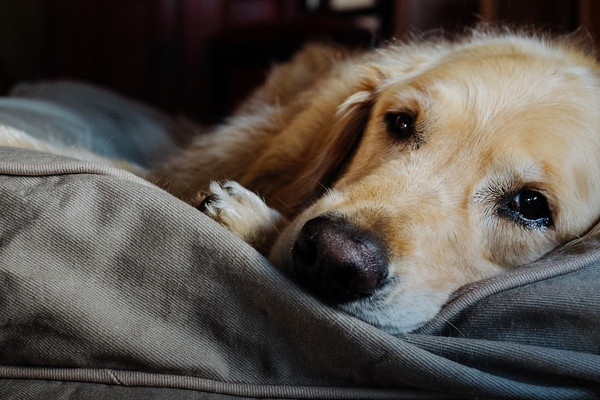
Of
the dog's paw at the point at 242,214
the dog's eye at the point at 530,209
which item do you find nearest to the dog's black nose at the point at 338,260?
the dog's paw at the point at 242,214

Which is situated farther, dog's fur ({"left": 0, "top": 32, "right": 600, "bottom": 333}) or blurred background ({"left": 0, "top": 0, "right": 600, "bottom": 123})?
blurred background ({"left": 0, "top": 0, "right": 600, "bottom": 123})

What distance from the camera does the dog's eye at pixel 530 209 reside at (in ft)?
4.54

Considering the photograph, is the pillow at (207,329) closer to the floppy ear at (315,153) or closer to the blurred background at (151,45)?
the floppy ear at (315,153)

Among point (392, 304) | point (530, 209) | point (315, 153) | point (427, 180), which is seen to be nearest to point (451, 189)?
point (427, 180)

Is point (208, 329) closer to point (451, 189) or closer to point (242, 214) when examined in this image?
point (242, 214)

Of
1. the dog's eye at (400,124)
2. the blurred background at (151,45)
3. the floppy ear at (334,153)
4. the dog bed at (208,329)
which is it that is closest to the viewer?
the dog bed at (208,329)

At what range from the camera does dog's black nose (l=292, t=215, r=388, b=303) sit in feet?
3.40

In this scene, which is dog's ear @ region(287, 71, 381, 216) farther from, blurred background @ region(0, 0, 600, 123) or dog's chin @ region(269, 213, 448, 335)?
blurred background @ region(0, 0, 600, 123)

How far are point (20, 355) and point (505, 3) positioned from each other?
221 cm

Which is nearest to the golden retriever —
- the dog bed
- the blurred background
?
the dog bed

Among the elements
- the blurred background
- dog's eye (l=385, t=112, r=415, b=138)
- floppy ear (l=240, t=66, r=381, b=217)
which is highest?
dog's eye (l=385, t=112, r=415, b=138)

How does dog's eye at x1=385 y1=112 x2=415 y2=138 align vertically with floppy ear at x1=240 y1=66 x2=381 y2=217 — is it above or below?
above

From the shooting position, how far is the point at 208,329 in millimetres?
1049

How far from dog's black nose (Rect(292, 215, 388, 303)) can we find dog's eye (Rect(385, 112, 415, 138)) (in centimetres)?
45
